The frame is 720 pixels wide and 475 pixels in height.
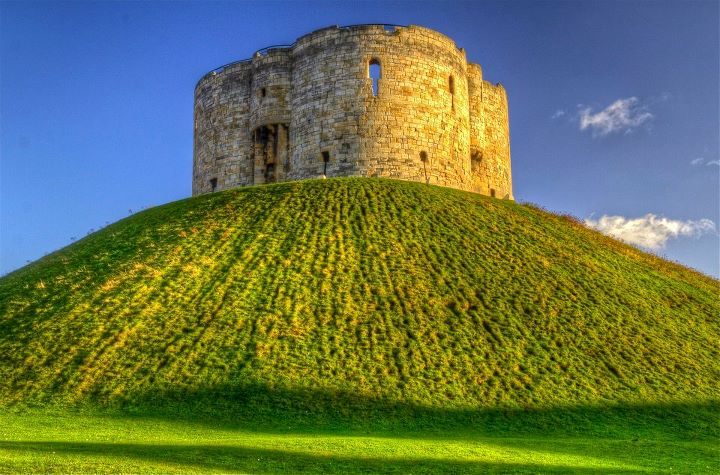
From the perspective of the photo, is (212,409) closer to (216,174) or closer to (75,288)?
(75,288)

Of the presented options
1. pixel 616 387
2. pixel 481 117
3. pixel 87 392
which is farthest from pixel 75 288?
pixel 481 117

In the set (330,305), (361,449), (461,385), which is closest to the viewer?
(361,449)

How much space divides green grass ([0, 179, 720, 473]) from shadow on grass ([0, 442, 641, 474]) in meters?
0.08

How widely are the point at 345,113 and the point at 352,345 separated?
63.9 ft

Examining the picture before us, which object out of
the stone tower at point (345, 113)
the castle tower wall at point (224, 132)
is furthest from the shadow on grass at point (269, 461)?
the castle tower wall at point (224, 132)

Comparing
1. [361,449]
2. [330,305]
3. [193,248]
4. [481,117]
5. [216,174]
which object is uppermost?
[481,117]

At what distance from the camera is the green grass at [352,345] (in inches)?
701

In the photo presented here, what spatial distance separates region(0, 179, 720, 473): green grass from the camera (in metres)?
17.8

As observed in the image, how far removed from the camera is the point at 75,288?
29875 mm

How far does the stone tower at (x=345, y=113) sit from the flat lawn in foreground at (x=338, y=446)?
72.3 feet

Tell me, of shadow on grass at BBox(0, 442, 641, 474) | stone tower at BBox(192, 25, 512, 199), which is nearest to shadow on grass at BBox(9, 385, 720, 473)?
shadow on grass at BBox(0, 442, 641, 474)

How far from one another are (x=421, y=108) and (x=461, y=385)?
22.0m

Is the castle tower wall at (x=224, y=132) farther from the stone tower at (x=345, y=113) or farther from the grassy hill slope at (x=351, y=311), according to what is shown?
the grassy hill slope at (x=351, y=311)

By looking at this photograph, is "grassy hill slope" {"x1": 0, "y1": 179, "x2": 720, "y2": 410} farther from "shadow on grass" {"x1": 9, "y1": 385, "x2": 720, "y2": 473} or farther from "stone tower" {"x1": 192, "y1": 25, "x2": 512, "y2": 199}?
"stone tower" {"x1": 192, "y1": 25, "x2": 512, "y2": 199}
